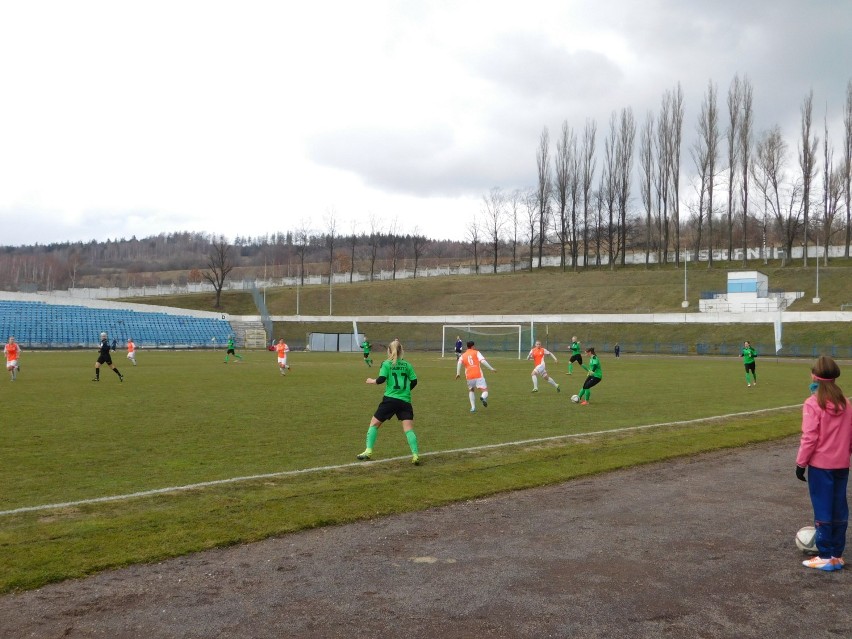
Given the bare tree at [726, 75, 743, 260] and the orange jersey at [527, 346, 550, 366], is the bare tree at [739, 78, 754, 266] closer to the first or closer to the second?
the bare tree at [726, 75, 743, 260]

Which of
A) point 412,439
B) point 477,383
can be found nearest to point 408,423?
point 412,439

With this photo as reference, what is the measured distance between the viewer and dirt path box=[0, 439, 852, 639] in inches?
193

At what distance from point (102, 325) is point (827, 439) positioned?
6922 cm

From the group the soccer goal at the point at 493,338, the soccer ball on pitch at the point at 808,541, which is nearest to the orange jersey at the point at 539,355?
the soccer ball on pitch at the point at 808,541

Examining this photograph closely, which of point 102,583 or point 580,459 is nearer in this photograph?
point 102,583

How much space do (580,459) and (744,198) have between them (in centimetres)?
8409

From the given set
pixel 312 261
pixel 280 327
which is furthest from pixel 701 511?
pixel 312 261

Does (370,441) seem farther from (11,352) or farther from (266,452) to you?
(11,352)

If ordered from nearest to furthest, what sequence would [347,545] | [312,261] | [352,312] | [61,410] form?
1. [347,545]
2. [61,410]
3. [352,312]
4. [312,261]

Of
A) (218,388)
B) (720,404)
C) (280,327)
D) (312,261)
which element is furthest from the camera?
(312,261)

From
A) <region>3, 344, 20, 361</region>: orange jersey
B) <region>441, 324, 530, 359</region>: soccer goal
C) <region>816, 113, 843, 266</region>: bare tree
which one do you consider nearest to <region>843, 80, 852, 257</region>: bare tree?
<region>816, 113, 843, 266</region>: bare tree

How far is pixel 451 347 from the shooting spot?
220ft

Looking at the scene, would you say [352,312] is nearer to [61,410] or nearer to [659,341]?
[659,341]

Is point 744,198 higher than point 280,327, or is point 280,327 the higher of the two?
point 744,198
